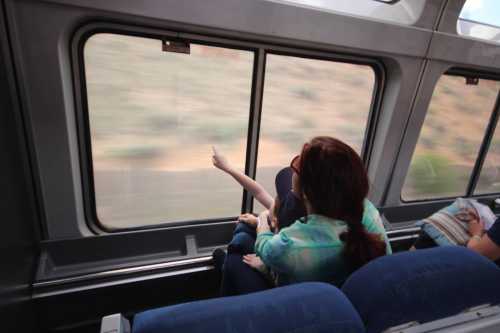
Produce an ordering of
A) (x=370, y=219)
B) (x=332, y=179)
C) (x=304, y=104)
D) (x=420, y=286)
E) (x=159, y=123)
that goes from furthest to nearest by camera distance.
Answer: (x=304, y=104) → (x=159, y=123) → (x=370, y=219) → (x=332, y=179) → (x=420, y=286)

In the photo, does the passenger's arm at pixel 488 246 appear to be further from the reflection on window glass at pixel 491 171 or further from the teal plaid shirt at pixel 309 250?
the reflection on window glass at pixel 491 171

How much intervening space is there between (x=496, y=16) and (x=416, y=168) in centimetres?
136

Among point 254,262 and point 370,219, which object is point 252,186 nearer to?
point 254,262

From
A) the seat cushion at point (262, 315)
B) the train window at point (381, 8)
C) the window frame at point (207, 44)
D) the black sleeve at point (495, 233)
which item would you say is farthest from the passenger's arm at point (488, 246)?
the train window at point (381, 8)

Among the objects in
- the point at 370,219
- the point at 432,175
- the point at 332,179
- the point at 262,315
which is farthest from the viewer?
the point at 432,175

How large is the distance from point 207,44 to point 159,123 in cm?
57

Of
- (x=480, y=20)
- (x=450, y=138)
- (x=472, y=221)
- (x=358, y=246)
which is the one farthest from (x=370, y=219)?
(x=450, y=138)

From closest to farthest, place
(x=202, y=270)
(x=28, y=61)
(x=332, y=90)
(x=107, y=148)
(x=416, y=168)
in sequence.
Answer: (x=28, y=61)
(x=107, y=148)
(x=202, y=270)
(x=332, y=90)
(x=416, y=168)

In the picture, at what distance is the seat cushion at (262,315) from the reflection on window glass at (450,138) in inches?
89.6

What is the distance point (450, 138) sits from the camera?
2699mm

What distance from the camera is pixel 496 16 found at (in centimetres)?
220

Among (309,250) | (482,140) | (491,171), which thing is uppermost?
(309,250)

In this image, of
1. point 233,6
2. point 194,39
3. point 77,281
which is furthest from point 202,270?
point 233,6

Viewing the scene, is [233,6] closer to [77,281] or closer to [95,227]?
[95,227]
